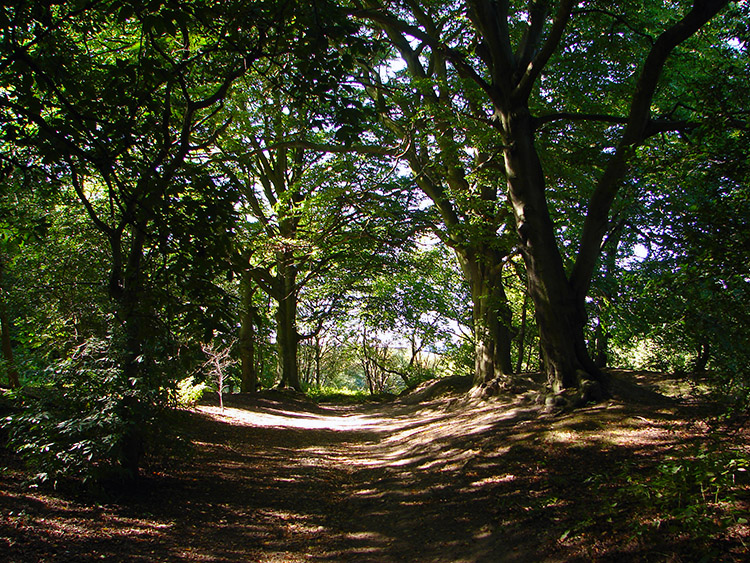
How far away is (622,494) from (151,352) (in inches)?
198

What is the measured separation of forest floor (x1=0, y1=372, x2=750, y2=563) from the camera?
370 cm

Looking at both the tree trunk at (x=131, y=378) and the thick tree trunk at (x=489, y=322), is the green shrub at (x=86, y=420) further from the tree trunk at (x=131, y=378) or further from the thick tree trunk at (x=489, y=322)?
the thick tree trunk at (x=489, y=322)

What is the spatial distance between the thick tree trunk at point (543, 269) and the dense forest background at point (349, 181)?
0.04 meters

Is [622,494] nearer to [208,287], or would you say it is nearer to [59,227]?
[208,287]

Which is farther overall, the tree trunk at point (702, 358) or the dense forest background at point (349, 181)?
the tree trunk at point (702, 358)

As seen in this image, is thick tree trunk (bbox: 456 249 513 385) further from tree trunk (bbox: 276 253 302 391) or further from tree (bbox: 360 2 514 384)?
tree trunk (bbox: 276 253 302 391)

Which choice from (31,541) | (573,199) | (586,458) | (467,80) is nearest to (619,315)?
(573,199)

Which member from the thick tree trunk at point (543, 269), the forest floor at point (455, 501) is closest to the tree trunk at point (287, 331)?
the forest floor at point (455, 501)

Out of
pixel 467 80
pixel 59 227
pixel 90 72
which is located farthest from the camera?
pixel 59 227

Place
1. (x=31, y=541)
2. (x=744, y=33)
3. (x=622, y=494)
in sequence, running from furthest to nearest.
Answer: (x=744, y=33), (x=622, y=494), (x=31, y=541)

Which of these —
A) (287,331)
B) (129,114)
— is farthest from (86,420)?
(287,331)

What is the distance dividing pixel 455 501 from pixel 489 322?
745 centimetres

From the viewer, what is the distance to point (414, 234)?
45.3 ft

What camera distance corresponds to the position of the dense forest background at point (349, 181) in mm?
4102
